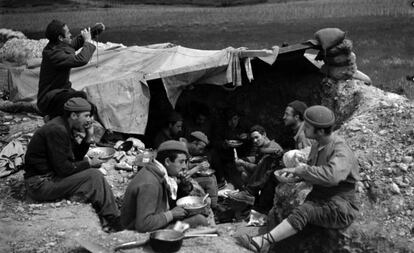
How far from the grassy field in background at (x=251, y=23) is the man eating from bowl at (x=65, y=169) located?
12.1 metres

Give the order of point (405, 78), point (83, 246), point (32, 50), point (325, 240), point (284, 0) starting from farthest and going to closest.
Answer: point (284, 0) → point (32, 50) → point (405, 78) → point (325, 240) → point (83, 246)

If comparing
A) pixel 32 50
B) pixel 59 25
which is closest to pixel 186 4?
pixel 32 50

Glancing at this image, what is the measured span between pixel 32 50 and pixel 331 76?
8821mm

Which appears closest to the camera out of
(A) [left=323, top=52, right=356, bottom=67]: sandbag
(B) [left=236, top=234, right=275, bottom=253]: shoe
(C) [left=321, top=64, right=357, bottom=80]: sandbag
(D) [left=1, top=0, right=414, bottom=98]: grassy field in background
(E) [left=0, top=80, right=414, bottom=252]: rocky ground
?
(B) [left=236, top=234, right=275, bottom=253]: shoe

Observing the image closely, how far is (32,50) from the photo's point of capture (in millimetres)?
15688

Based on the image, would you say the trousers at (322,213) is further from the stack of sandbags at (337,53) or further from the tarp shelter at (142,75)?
the stack of sandbags at (337,53)

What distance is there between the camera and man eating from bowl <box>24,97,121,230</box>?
22.6 ft

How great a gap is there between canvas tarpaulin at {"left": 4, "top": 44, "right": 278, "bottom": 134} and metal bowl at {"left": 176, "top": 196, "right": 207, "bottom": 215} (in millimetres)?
3304

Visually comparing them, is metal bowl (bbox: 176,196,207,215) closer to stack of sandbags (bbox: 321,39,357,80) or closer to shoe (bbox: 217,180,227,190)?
shoe (bbox: 217,180,227,190)

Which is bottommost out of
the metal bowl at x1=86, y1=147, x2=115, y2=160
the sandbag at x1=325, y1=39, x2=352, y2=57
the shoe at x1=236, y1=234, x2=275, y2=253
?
the metal bowl at x1=86, y1=147, x2=115, y2=160

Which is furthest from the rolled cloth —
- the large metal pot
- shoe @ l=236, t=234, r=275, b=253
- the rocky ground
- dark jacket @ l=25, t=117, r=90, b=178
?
shoe @ l=236, t=234, r=275, b=253

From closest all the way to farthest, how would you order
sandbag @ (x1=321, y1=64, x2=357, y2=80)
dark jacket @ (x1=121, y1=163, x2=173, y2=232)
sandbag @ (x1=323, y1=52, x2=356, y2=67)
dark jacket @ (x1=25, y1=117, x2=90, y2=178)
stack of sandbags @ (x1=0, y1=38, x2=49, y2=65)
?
dark jacket @ (x1=121, y1=163, x2=173, y2=232)
dark jacket @ (x1=25, y1=117, x2=90, y2=178)
sandbag @ (x1=323, y1=52, x2=356, y2=67)
sandbag @ (x1=321, y1=64, x2=357, y2=80)
stack of sandbags @ (x1=0, y1=38, x2=49, y2=65)

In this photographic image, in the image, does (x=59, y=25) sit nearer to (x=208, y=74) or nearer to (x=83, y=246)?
(x=208, y=74)

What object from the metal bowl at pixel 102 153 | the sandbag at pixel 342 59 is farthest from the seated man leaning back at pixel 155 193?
the sandbag at pixel 342 59
